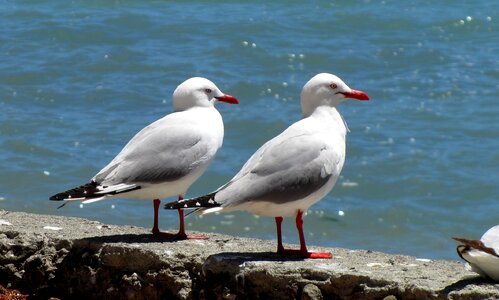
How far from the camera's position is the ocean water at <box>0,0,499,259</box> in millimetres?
9148

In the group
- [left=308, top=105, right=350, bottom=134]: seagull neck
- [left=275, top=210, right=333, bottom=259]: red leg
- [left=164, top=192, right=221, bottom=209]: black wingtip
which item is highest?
[left=308, top=105, right=350, bottom=134]: seagull neck

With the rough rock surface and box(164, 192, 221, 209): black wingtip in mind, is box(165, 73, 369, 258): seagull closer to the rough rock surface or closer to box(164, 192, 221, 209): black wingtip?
box(164, 192, 221, 209): black wingtip

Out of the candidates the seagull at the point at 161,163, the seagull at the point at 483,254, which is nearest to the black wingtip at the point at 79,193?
the seagull at the point at 161,163

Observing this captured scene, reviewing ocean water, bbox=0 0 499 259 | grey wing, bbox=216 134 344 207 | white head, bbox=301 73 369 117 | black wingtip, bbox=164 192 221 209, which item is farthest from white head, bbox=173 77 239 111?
ocean water, bbox=0 0 499 259

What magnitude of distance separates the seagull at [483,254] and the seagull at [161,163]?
1482 millimetres

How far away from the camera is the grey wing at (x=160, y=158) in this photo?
532cm

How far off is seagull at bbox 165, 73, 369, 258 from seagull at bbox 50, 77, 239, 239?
380 millimetres

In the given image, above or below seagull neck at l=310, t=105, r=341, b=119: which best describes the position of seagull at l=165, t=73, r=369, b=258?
below

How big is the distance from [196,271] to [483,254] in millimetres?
1295

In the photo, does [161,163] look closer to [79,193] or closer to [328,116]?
[79,193]

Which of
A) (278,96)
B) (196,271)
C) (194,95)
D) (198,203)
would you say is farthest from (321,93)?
(278,96)

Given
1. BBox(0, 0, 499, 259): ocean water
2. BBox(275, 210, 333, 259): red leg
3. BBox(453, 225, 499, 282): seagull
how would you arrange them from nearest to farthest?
BBox(453, 225, 499, 282): seagull
BBox(275, 210, 333, 259): red leg
BBox(0, 0, 499, 259): ocean water

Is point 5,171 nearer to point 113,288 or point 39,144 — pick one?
point 39,144

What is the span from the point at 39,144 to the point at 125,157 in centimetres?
534
